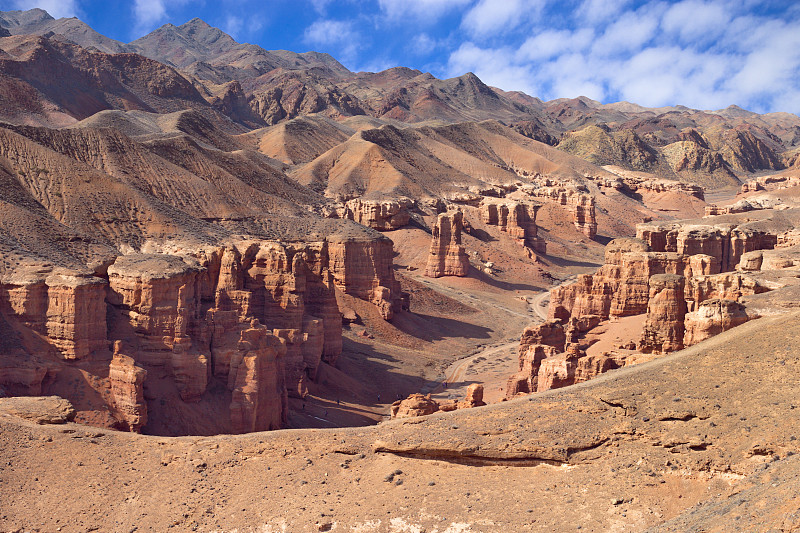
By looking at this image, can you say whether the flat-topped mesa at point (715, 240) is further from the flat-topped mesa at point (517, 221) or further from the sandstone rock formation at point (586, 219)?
the sandstone rock formation at point (586, 219)

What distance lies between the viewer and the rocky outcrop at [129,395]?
26.5 metres

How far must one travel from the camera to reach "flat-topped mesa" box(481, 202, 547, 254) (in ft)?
311

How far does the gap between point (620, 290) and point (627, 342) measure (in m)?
5.84

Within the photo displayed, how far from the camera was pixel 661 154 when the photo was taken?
A: 614ft

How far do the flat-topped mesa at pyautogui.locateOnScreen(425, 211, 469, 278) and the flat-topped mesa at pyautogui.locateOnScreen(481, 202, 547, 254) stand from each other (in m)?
18.8

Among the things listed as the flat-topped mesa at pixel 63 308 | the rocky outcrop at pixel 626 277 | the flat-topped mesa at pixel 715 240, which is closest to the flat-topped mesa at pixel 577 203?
the flat-topped mesa at pixel 715 240

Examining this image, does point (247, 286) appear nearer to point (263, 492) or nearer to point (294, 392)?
point (294, 392)

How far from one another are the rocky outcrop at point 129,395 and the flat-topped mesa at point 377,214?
59072 millimetres

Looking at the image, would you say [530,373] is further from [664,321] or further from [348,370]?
[348,370]

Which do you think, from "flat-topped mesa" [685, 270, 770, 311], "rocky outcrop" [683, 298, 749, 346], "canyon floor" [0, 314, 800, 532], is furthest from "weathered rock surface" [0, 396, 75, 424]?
"flat-topped mesa" [685, 270, 770, 311]

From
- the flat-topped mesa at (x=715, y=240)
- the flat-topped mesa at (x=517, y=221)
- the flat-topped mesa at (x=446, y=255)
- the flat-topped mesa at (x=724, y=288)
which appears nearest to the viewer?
the flat-topped mesa at (x=724, y=288)

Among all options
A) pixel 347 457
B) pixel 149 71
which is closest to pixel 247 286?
pixel 347 457

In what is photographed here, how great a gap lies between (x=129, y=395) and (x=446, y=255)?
52.2m

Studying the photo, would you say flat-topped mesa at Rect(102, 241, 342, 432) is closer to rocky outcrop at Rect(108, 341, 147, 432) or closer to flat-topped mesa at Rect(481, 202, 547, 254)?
rocky outcrop at Rect(108, 341, 147, 432)
